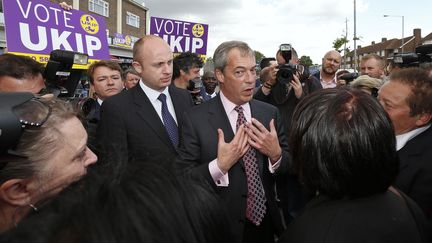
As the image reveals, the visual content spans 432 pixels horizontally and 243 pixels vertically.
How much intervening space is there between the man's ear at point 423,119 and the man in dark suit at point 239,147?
0.83 meters

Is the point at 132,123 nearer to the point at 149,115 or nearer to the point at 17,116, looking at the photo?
the point at 149,115

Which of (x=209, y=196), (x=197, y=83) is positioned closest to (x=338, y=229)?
(x=209, y=196)

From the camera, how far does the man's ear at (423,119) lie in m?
2.09

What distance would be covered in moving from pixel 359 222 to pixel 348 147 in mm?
241

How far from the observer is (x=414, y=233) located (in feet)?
3.74

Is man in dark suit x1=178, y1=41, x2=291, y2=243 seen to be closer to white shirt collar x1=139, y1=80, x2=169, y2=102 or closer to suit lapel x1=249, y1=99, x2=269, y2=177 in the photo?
suit lapel x1=249, y1=99, x2=269, y2=177

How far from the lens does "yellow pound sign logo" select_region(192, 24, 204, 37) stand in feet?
23.2

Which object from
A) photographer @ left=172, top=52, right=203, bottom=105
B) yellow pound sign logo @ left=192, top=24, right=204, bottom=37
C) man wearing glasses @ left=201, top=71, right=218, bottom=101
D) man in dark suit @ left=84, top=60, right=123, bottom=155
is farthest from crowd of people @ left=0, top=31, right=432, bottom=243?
yellow pound sign logo @ left=192, top=24, right=204, bottom=37

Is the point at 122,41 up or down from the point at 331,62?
up

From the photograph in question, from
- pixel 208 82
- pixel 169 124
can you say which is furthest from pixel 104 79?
pixel 208 82

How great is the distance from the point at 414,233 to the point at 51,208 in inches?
43.6

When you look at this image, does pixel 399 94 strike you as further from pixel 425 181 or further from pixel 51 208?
pixel 51 208

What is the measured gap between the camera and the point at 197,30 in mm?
7117

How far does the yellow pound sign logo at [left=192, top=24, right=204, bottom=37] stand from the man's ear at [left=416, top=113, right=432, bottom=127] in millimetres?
5565
